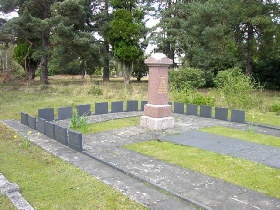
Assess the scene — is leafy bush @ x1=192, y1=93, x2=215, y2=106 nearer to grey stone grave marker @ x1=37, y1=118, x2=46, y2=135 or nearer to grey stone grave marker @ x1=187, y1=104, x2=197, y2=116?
grey stone grave marker @ x1=187, y1=104, x2=197, y2=116

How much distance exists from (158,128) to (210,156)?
2680mm

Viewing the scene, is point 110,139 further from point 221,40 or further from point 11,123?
point 221,40

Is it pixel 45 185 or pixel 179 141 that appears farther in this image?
pixel 179 141

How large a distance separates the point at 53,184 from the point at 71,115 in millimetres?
5685

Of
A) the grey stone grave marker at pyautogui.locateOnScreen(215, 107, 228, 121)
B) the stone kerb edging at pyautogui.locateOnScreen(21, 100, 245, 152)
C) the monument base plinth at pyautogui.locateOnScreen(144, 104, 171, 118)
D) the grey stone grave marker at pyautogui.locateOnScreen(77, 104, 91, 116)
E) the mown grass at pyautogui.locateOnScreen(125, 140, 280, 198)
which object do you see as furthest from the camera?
the grey stone grave marker at pyautogui.locateOnScreen(77, 104, 91, 116)

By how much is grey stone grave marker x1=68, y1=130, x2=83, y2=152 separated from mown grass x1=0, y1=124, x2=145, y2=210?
0.57 metres

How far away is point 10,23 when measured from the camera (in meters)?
20.2

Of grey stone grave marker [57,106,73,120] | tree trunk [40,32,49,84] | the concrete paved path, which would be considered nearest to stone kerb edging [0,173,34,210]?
the concrete paved path

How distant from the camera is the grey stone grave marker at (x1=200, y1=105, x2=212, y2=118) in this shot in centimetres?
1018

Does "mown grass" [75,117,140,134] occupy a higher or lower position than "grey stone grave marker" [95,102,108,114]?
lower

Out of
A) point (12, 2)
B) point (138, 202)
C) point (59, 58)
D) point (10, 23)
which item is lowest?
point (138, 202)

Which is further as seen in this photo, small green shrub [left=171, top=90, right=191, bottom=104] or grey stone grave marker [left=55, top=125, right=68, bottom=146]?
small green shrub [left=171, top=90, right=191, bottom=104]

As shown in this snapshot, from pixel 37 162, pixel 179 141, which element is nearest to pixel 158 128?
pixel 179 141

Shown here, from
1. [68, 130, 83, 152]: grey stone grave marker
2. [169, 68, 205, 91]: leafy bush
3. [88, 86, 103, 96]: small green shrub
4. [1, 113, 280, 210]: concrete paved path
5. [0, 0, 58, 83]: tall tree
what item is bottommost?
[1, 113, 280, 210]: concrete paved path
